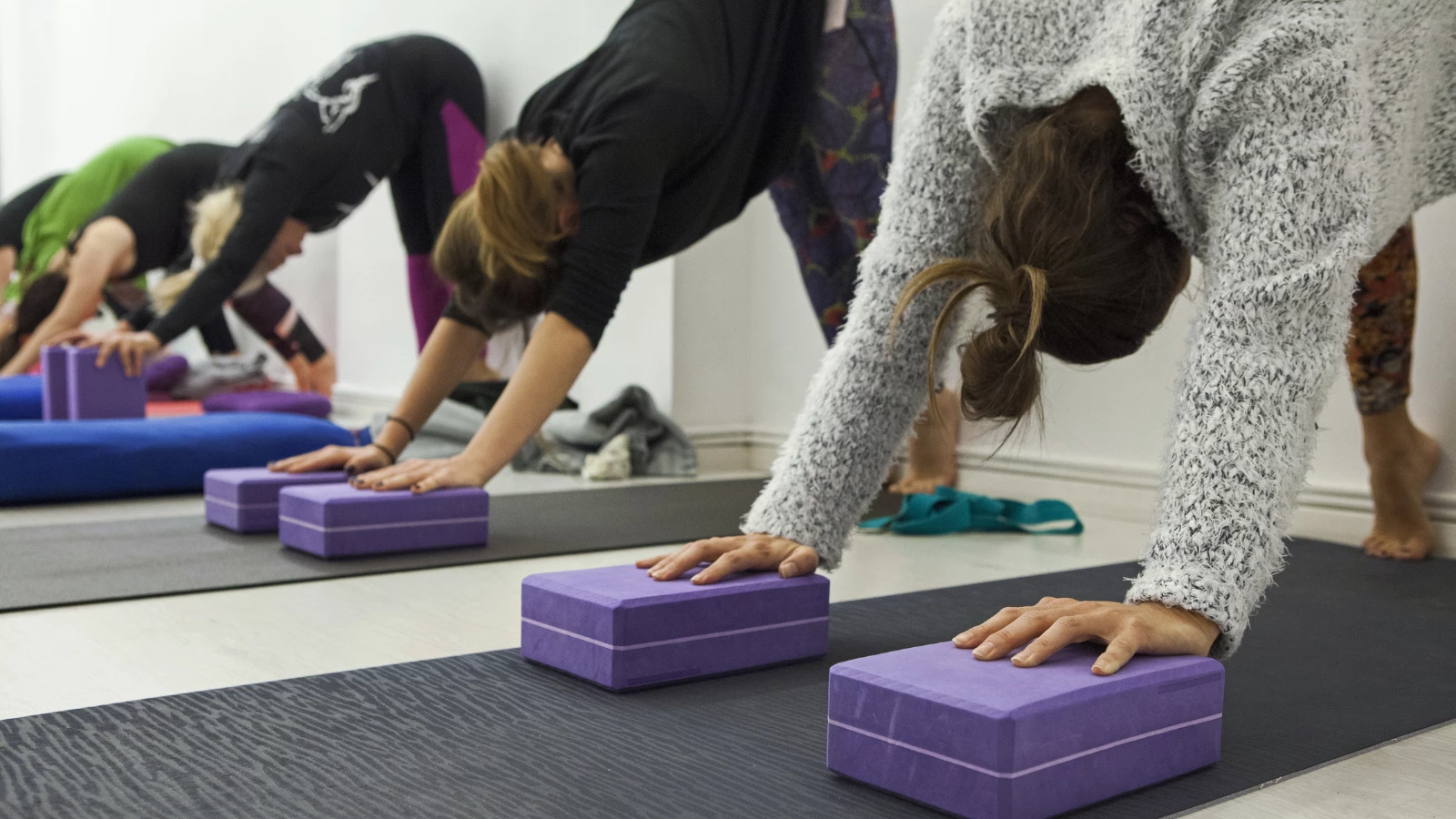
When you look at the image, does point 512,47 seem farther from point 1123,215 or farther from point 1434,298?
point 1123,215

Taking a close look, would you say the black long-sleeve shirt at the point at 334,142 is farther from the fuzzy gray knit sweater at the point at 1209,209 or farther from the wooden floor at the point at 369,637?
the fuzzy gray knit sweater at the point at 1209,209

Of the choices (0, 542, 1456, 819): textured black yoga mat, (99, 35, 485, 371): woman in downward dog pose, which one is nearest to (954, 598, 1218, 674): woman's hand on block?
(0, 542, 1456, 819): textured black yoga mat

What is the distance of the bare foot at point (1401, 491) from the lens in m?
2.10

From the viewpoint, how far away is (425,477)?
6.42 ft

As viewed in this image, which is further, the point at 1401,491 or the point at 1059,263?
the point at 1401,491

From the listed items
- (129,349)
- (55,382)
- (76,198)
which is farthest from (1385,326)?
(76,198)

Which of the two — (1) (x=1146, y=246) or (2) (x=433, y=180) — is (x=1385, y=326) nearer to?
(1) (x=1146, y=246)

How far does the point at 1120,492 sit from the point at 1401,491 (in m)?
0.58

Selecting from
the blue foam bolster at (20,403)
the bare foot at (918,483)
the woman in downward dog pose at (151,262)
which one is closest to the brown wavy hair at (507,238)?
the bare foot at (918,483)

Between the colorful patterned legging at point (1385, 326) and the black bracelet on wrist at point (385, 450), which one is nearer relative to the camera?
the colorful patterned legging at point (1385, 326)

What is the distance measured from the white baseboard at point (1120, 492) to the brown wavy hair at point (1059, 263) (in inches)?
42.8

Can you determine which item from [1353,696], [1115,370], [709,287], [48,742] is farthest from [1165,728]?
[709,287]

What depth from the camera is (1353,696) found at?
48.6 inches

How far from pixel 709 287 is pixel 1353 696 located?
2.34 metres
